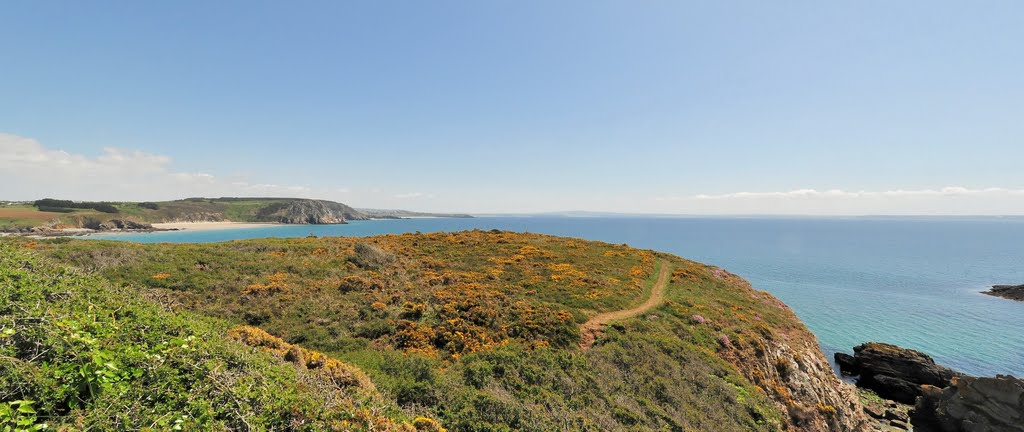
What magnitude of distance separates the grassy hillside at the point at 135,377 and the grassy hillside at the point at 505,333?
11.6 feet

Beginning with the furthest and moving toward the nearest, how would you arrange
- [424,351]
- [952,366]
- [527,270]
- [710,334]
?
[952,366], [527,270], [710,334], [424,351]

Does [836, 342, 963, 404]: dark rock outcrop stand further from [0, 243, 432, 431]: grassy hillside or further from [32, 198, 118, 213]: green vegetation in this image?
[32, 198, 118, 213]: green vegetation

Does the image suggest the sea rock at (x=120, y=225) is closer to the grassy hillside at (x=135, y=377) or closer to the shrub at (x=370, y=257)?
the shrub at (x=370, y=257)

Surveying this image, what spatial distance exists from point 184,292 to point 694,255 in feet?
410

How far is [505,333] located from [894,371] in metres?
41.9

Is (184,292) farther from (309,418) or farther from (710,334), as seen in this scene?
(710,334)

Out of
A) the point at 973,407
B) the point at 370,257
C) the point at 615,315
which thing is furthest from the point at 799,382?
the point at 370,257

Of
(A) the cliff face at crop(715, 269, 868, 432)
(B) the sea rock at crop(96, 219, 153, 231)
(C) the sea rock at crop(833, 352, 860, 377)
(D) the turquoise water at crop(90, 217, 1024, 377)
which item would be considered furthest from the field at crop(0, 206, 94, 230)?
(D) the turquoise water at crop(90, 217, 1024, 377)

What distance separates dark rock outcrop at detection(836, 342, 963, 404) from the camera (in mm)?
31859

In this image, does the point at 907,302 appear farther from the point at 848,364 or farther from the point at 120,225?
the point at 120,225

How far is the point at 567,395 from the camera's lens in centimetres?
1359

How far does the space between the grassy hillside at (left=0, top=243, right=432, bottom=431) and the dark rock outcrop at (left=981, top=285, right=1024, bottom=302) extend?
109 m

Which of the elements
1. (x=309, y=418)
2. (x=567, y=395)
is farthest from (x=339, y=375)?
(x=567, y=395)

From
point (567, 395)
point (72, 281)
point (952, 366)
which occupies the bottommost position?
point (952, 366)
